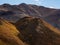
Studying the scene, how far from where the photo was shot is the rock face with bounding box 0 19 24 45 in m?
37.5

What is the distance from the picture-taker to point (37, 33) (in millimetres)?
42281

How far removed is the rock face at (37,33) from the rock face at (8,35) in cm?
181

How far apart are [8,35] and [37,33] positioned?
20.7 feet

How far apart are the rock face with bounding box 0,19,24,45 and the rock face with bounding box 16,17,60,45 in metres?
1.81

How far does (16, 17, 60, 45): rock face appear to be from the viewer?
134 feet

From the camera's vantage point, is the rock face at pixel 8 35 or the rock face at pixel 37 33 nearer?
the rock face at pixel 8 35

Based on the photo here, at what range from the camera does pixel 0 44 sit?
36.2 metres

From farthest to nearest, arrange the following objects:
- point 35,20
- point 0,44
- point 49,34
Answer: point 35,20 → point 49,34 → point 0,44

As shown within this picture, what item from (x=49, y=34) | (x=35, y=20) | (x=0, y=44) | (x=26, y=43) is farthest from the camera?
(x=35, y=20)

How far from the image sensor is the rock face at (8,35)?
3750 centimetres

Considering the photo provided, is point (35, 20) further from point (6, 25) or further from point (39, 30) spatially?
point (6, 25)

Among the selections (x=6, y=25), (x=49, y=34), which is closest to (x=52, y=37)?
(x=49, y=34)

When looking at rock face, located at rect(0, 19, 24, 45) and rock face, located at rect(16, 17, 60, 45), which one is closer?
rock face, located at rect(0, 19, 24, 45)

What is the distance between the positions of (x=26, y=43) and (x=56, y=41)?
6062 millimetres
